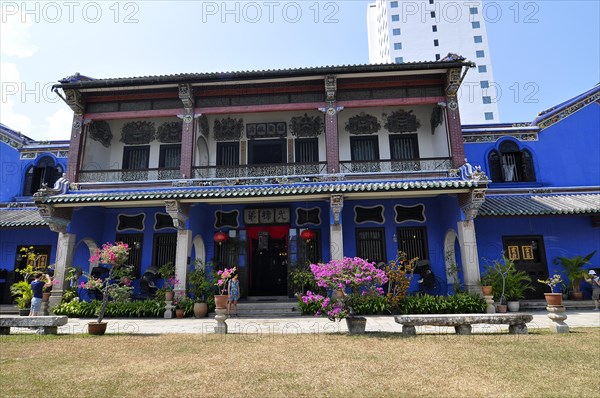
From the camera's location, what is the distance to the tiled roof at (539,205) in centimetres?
1166

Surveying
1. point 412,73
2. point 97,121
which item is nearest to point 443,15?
point 412,73

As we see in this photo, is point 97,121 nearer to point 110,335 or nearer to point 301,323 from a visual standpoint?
point 110,335

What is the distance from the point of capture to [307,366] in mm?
4961

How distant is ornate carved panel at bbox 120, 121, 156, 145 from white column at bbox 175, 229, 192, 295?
184 inches

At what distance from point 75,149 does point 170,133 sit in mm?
3198

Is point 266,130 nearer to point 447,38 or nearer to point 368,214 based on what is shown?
point 368,214

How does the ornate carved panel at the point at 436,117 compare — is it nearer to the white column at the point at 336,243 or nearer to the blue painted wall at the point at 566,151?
the blue painted wall at the point at 566,151

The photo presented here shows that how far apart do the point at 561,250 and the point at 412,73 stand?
7.94 meters

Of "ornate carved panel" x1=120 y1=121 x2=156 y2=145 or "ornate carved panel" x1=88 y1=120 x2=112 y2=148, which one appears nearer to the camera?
"ornate carved panel" x1=88 y1=120 x2=112 y2=148

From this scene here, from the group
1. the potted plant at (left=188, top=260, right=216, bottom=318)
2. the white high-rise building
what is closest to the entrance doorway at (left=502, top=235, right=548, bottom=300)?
the potted plant at (left=188, top=260, right=216, bottom=318)

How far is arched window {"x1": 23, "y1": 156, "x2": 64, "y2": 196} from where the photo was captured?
14531 mm

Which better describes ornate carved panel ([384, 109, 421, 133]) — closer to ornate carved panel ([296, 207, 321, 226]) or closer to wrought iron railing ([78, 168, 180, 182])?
ornate carved panel ([296, 207, 321, 226])

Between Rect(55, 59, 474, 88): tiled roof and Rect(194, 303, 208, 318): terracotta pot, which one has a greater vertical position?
Rect(55, 59, 474, 88): tiled roof

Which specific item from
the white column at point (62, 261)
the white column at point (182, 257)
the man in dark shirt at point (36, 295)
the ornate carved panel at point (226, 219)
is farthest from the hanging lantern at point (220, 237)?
the man in dark shirt at point (36, 295)
